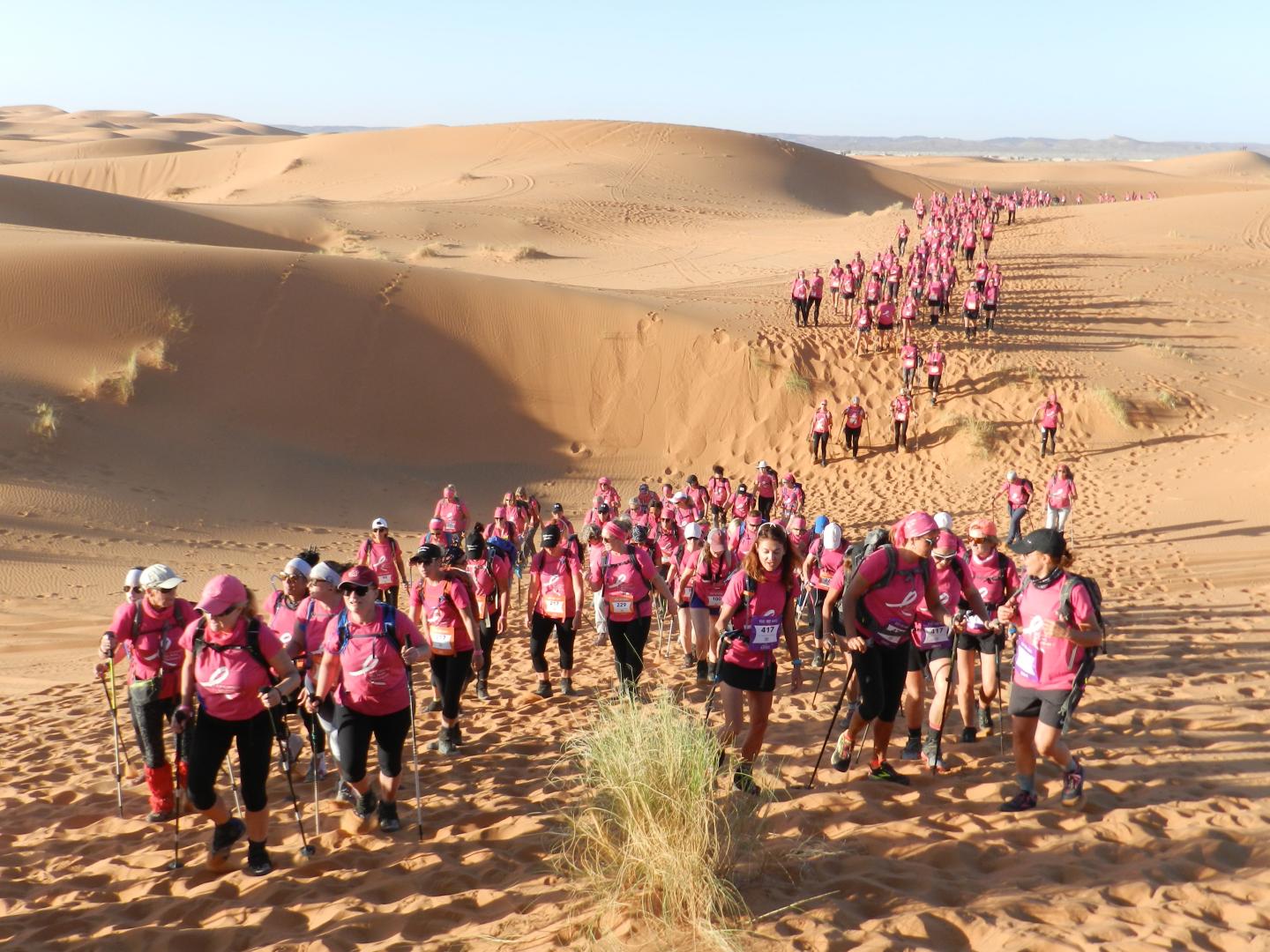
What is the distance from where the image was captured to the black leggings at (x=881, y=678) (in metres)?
5.93

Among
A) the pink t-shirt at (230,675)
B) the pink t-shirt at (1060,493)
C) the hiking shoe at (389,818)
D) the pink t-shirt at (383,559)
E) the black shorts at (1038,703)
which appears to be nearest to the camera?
the pink t-shirt at (230,675)

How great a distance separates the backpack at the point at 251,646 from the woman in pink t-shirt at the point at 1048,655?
4.09 metres

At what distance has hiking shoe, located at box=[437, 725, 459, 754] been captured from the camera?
734 centimetres

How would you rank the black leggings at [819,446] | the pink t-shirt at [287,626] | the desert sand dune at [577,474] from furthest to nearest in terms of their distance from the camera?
the black leggings at [819,446] → the pink t-shirt at [287,626] → the desert sand dune at [577,474]

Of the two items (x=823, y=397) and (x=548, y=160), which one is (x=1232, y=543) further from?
(x=548, y=160)

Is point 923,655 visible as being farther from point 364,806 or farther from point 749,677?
point 364,806

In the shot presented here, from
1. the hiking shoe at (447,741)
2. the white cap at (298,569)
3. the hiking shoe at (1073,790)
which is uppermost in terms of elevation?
the white cap at (298,569)

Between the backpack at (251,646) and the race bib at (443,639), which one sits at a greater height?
the backpack at (251,646)

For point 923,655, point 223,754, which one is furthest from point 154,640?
point 923,655

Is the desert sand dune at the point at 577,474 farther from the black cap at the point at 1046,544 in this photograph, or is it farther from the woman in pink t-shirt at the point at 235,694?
the black cap at the point at 1046,544

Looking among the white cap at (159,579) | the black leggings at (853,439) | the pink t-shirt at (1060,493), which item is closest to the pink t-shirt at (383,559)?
the white cap at (159,579)

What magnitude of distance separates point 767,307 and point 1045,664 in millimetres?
21225

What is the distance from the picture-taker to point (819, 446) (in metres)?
20.9

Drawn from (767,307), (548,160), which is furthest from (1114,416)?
(548,160)
